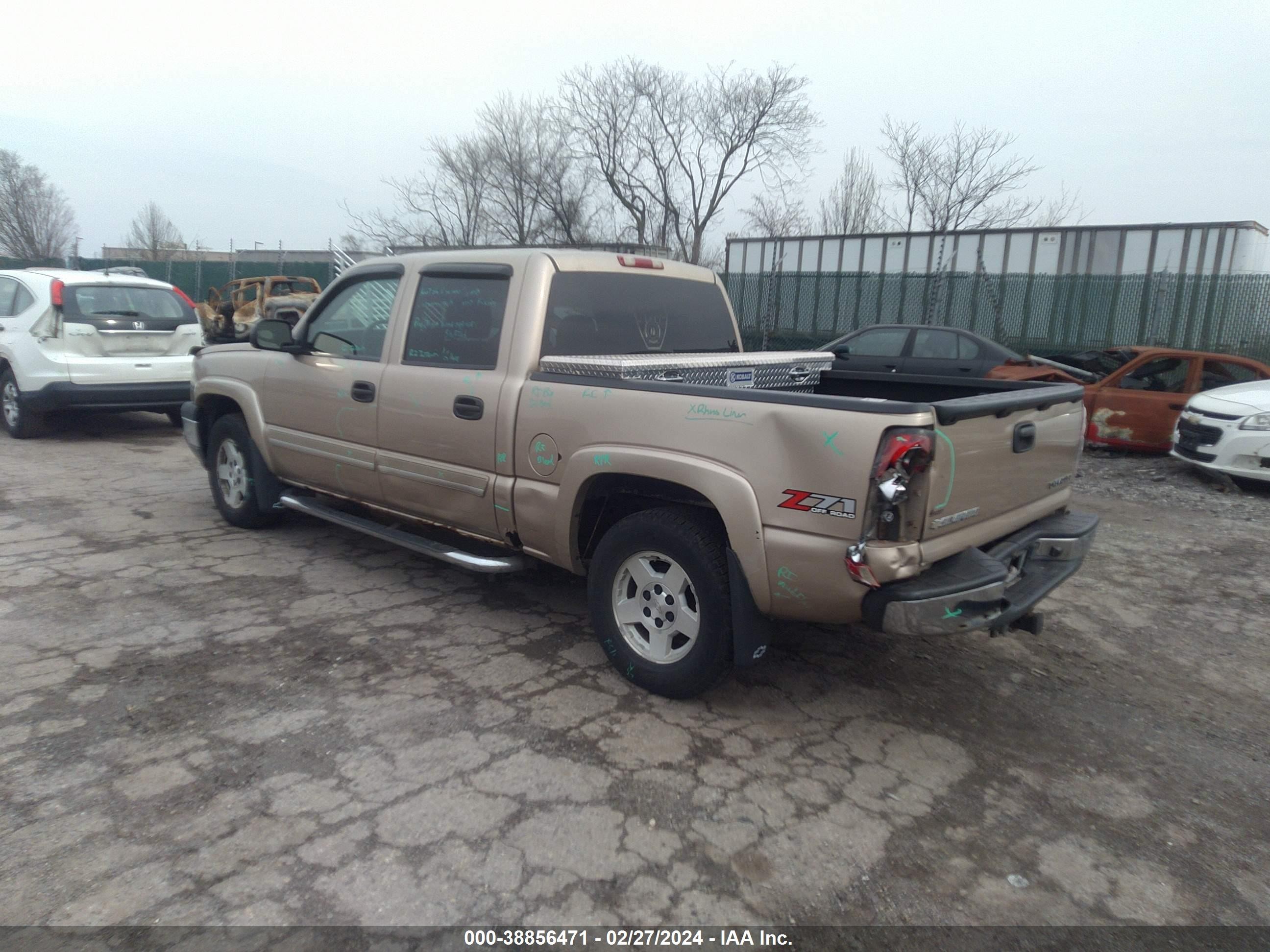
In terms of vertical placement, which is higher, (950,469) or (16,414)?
(950,469)

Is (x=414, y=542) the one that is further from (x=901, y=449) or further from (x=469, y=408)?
(x=901, y=449)

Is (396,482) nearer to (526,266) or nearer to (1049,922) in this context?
(526,266)

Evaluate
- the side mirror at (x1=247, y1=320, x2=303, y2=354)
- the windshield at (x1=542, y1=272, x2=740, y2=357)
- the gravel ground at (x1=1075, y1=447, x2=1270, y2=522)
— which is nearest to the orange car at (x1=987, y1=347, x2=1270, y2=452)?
the gravel ground at (x1=1075, y1=447, x2=1270, y2=522)

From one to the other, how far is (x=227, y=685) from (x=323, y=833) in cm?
127

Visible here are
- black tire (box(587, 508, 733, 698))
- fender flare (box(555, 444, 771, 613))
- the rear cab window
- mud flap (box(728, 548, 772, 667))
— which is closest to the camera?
fender flare (box(555, 444, 771, 613))

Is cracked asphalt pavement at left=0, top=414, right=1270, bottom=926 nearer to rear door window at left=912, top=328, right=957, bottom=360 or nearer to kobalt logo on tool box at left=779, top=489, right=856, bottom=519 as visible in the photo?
kobalt logo on tool box at left=779, top=489, right=856, bottom=519

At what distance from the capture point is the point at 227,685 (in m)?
3.68

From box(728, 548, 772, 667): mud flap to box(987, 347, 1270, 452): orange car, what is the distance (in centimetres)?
711

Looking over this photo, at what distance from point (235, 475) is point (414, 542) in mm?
2146

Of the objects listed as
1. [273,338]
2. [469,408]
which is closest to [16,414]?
[273,338]

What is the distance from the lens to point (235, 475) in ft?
19.4

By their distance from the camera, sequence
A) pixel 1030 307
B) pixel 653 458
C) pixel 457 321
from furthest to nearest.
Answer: pixel 1030 307 → pixel 457 321 → pixel 653 458

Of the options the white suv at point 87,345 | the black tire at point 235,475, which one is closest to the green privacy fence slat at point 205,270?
the white suv at point 87,345

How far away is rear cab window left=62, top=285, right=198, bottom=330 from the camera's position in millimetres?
8727
